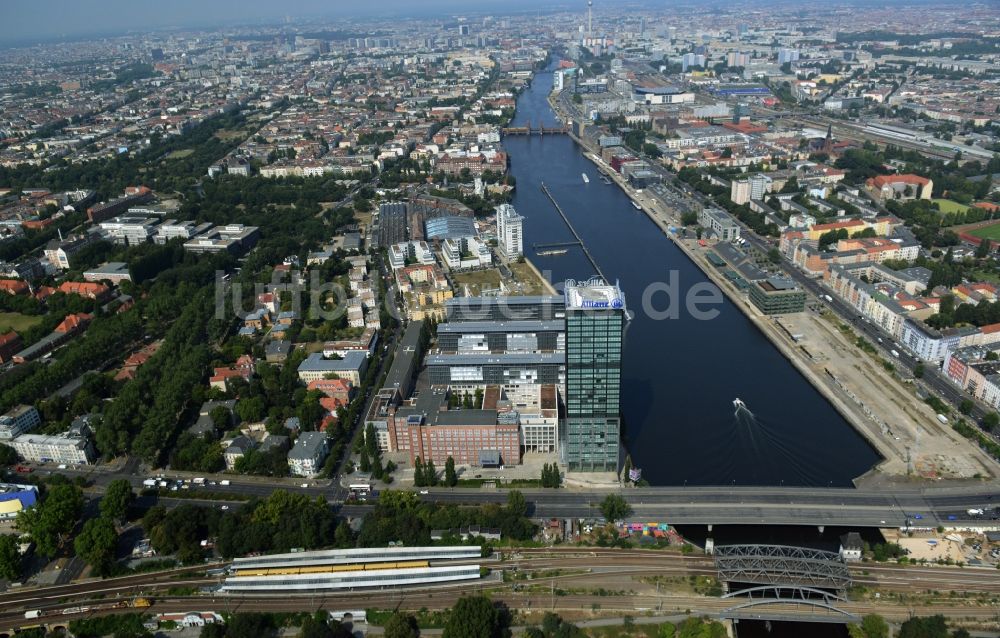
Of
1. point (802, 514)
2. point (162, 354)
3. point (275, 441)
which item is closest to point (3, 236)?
point (162, 354)

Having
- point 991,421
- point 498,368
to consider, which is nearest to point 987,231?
point 991,421

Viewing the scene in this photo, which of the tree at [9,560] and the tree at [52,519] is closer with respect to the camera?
the tree at [9,560]

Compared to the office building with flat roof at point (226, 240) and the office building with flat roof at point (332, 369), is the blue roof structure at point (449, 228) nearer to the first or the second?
the office building with flat roof at point (226, 240)

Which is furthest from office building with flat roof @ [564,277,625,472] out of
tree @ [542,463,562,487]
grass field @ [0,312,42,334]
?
grass field @ [0,312,42,334]

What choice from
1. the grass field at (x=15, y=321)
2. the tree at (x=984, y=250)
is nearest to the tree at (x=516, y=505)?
the grass field at (x=15, y=321)

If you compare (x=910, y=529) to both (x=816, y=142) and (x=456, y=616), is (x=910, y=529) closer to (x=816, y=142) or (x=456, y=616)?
(x=456, y=616)

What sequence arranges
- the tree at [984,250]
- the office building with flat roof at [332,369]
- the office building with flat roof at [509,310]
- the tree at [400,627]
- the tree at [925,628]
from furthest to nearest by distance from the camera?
the tree at [984,250], the office building with flat roof at [509,310], the office building with flat roof at [332,369], the tree at [400,627], the tree at [925,628]

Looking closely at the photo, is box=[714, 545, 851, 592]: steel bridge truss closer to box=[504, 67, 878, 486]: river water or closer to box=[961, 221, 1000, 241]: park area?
box=[504, 67, 878, 486]: river water

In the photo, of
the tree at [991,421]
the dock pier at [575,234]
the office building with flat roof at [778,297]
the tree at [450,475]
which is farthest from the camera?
the dock pier at [575,234]
